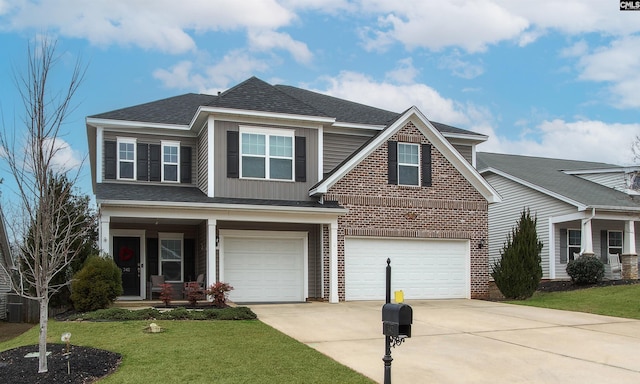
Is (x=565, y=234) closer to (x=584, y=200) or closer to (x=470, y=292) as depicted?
(x=584, y=200)

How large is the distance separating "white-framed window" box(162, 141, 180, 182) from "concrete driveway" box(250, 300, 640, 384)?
6407mm

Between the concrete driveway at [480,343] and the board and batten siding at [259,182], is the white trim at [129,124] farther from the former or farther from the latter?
the concrete driveway at [480,343]

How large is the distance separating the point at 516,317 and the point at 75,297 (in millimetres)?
10272

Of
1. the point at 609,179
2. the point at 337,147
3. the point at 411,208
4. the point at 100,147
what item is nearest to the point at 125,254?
the point at 100,147

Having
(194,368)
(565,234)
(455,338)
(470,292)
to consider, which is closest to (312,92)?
(470,292)

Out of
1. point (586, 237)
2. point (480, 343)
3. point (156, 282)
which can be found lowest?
point (480, 343)

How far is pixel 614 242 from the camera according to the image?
26516 millimetres

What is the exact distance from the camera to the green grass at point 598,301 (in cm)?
1566

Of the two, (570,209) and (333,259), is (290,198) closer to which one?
(333,259)

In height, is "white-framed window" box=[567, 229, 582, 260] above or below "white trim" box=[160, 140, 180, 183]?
below

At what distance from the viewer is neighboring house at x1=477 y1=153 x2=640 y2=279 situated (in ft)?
77.5

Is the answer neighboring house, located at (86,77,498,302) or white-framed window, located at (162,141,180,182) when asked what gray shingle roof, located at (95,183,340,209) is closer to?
neighboring house, located at (86,77,498,302)

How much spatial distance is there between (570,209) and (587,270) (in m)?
3.92

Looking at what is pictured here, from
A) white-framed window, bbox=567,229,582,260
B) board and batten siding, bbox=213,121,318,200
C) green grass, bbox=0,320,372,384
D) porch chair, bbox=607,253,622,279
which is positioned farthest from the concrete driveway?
white-framed window, bbox=567,229,582,260
